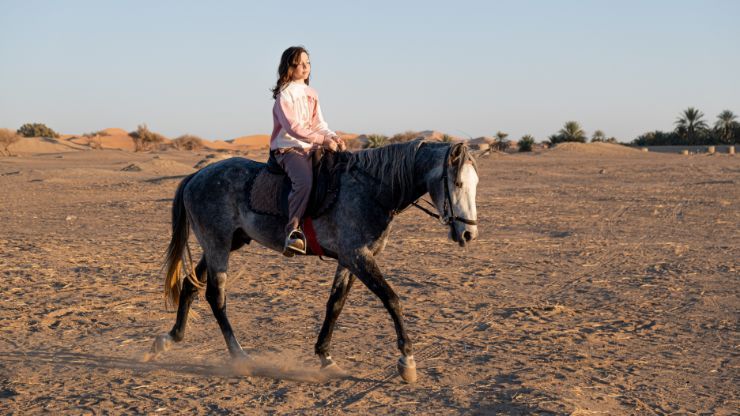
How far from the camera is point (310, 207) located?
5.59 metres

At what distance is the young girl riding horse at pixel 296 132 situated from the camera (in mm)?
5543

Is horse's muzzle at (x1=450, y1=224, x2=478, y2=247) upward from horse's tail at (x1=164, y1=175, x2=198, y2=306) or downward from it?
upward

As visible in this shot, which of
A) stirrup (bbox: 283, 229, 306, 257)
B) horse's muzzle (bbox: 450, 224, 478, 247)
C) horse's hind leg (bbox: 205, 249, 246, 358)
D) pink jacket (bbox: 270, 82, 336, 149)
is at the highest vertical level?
pink jacket (bbox: 270, 82, 336, 149)

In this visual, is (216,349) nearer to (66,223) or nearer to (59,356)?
(59,356)

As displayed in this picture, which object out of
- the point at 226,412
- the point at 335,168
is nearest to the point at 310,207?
the point at 335,168

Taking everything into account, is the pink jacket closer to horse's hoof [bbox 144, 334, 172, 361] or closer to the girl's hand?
the girl's hand

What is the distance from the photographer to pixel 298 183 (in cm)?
554

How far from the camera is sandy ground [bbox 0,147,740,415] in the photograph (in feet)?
17.0

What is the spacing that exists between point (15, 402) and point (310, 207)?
2.47 meters

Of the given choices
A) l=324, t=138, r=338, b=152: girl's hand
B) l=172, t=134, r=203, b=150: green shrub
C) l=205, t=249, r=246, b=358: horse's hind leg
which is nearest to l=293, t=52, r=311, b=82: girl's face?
l=324, t=138, r=338, b=152: girl's hand

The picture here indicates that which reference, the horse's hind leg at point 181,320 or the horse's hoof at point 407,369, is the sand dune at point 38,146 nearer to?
the horse's hind leg at point 181,320

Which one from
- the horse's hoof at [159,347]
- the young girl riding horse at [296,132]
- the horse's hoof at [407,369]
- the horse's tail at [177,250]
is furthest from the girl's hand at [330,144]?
the horse's hoof at [159,347]

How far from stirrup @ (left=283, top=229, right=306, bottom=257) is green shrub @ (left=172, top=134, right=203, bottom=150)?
2116 inches

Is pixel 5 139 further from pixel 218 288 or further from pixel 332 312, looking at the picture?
pixel 332 312
